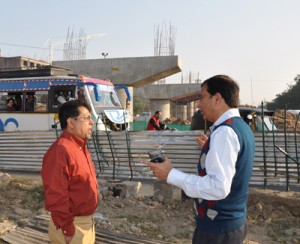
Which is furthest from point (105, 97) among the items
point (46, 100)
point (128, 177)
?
point (128, 177)

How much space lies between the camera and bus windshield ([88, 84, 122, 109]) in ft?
40.3

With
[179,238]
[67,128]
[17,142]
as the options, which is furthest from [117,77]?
→ [67,128]

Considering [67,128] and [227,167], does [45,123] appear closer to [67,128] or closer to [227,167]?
[67,128]

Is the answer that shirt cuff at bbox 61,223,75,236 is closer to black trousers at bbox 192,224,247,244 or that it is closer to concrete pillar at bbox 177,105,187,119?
black trousers at bbox 192,224,247,244

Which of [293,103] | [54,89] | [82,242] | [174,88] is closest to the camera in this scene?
[82,242]

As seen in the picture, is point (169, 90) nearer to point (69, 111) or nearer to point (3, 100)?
point (3, 100)

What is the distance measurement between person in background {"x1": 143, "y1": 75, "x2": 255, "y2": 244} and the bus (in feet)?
31.0

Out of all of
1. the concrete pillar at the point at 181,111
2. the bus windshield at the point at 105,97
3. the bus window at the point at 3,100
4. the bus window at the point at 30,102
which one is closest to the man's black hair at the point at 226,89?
the bus windshield at the point at 105,97

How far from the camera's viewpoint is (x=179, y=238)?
511cm

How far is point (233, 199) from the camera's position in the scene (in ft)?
7.23

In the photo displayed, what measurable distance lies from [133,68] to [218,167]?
21351mm

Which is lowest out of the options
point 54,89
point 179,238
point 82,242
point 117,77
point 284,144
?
point 179,238

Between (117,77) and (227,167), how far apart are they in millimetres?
21745

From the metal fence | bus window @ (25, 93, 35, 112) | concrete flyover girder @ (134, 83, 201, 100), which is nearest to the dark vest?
the metal fence
